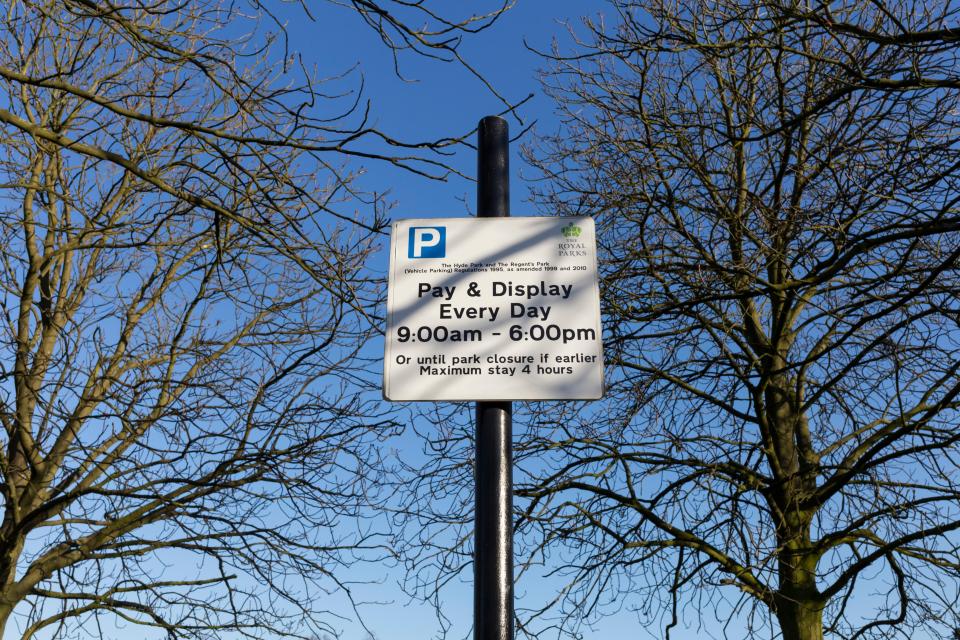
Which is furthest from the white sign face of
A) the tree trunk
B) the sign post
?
the tree trunk

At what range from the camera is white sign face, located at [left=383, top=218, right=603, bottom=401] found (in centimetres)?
221

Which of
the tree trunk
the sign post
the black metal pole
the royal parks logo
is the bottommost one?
the tree trunk

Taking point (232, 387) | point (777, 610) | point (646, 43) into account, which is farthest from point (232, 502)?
point (646, 43)

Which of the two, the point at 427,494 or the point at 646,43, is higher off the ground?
the point at 646,43

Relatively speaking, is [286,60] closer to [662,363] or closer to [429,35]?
[429,35]

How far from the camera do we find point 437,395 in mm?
2199

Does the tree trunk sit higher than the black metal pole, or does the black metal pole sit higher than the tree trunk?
the black metal pole

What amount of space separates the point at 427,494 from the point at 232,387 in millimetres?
1980

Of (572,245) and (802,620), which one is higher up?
(572,245)

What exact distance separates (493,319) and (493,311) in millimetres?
29

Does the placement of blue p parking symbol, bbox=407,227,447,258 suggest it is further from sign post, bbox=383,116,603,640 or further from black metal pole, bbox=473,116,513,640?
black metal pole, bbox=473,116,513,640

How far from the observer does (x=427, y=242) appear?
242 cm

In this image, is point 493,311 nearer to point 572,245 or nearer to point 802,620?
point 572,245

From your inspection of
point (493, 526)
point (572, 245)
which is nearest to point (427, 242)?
point (572, 245)
